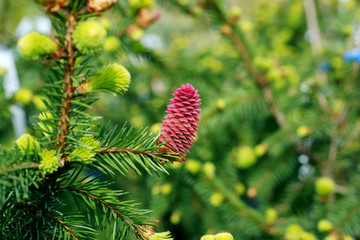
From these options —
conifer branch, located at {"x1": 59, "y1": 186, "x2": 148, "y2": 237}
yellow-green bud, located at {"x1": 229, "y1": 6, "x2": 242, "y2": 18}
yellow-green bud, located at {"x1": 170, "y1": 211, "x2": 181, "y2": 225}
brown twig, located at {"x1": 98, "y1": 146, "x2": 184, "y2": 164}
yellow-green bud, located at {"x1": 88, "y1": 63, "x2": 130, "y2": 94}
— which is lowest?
yellow-green bud, located at {"x1": 170, "y1": 211, "x2": 181, "y2": 225}

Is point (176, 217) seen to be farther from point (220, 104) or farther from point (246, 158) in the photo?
point (220, 104)

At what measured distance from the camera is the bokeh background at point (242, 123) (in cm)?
95

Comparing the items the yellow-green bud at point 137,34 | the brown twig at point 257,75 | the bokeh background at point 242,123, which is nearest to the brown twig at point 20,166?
the bokeh background at point 242,123

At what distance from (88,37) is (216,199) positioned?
74cm

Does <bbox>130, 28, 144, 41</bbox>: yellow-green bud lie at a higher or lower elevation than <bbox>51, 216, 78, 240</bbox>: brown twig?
higher

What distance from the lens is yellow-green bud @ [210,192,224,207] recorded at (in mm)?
955

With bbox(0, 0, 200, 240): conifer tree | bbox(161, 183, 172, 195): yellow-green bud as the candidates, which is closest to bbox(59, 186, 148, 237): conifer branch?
bbox(0, 0, 200, 240): conifer tree

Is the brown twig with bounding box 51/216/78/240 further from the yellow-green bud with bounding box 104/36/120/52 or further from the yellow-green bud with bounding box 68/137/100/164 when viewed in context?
the yellow-green bud with bounding box 104/36/120/52

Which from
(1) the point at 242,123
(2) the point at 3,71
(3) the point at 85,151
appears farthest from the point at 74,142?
(1) the point at 242,123

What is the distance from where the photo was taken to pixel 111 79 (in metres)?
0.39

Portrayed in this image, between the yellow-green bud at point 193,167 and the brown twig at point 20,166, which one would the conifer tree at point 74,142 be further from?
the yellow-green bud at point 193,167

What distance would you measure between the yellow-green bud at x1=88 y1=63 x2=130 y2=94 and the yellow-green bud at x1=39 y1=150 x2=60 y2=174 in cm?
10

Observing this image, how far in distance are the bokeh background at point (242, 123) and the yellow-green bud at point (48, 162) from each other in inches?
20.0

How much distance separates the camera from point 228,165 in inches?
50.8
